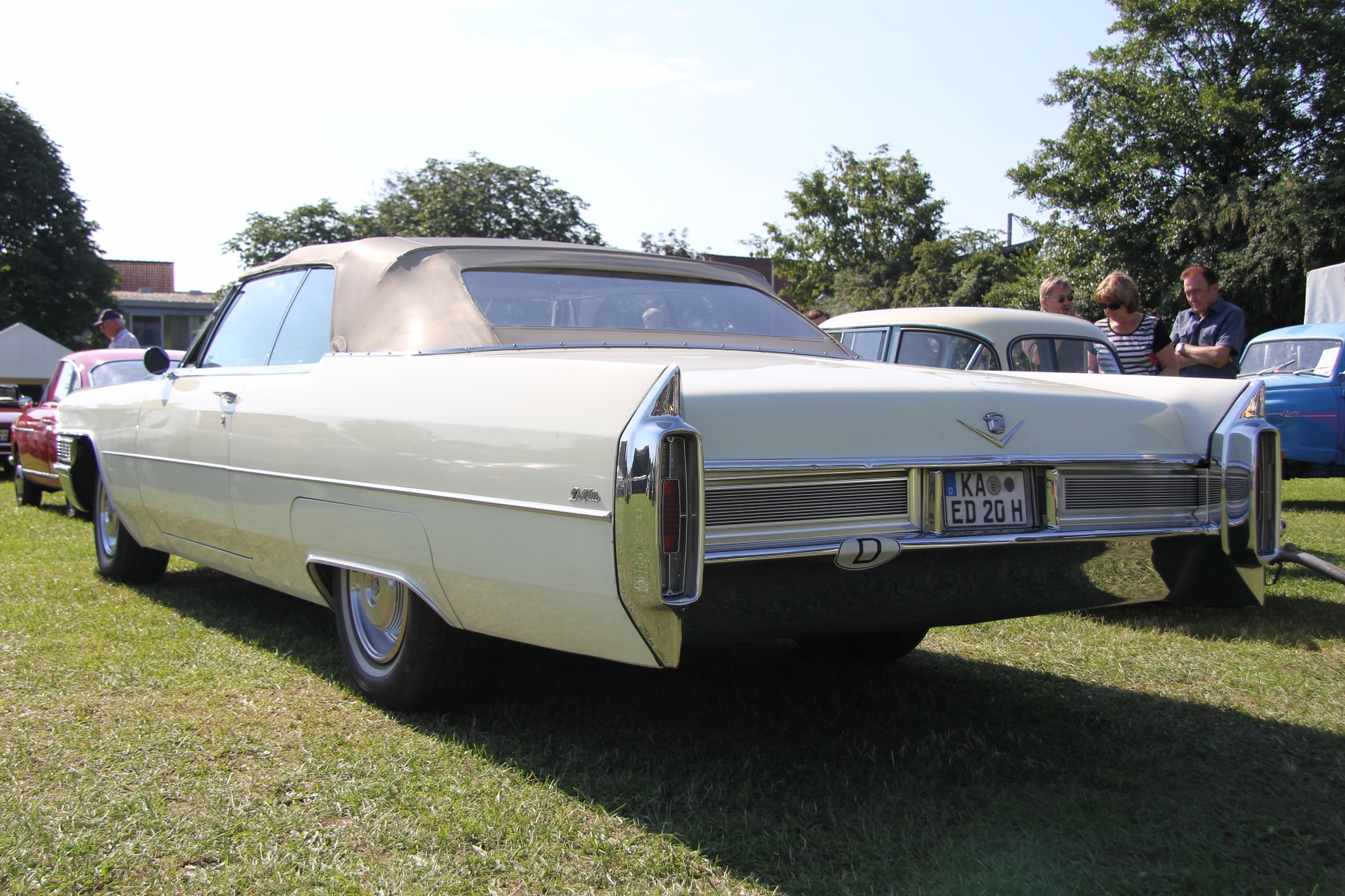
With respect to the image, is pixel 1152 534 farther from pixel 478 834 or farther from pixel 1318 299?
pixel 1318 299

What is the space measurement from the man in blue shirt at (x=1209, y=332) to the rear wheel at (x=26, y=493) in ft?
30.0

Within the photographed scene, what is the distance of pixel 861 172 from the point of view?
1886 inches

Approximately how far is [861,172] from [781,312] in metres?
45.9

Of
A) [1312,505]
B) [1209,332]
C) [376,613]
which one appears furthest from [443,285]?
[1312,505]

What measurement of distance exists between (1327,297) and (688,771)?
13.2m

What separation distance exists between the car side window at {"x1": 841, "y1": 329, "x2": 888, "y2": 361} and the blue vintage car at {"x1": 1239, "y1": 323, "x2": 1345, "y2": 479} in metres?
5.29

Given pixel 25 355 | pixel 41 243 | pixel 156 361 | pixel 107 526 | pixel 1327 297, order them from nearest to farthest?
pixel 156 361
pixel 107 526
pixel 1327 297
pixel 25 355
pixel 41 243

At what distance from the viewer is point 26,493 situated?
975 cm

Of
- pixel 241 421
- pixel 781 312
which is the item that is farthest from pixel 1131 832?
pixel 241 421

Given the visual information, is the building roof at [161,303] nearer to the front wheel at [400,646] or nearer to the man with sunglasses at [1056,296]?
the man with sunglasses at [1056,296]

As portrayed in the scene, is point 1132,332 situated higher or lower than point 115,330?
lower

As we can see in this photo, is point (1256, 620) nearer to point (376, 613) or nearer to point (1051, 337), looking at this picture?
point (1051, 337)

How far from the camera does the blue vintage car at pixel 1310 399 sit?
10352 mm

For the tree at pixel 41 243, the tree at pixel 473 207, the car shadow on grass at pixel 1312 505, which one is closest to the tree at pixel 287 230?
the tree at pixel 473 207
